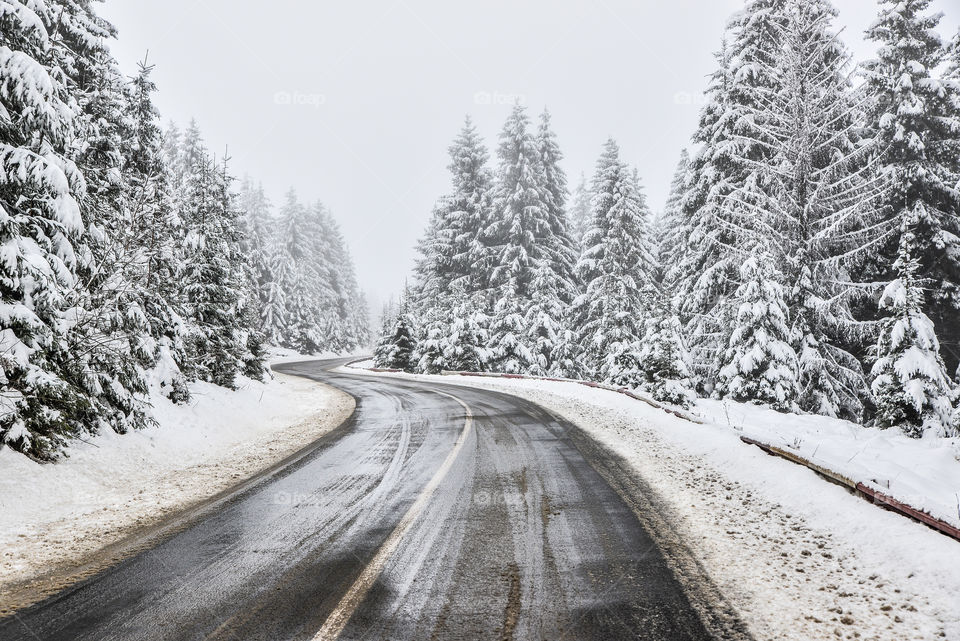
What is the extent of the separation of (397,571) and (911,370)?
13.4m

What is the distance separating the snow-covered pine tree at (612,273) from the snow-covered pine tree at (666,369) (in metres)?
6.75

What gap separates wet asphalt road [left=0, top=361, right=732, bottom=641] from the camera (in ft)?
11.3

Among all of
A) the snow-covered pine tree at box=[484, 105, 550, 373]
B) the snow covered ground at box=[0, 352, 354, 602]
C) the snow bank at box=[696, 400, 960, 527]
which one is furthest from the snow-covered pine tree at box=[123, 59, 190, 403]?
the snow-covered pine tree at box=[484, 105, 550, 373]

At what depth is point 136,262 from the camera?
10.7 m

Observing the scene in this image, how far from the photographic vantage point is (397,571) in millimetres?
4246

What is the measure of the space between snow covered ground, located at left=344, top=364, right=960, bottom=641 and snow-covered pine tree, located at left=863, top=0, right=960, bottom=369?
9.66 metres

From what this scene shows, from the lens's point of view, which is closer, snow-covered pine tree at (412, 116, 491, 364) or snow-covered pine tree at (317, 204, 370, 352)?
snow-covered pine tree at (412, 116, 491, 364)

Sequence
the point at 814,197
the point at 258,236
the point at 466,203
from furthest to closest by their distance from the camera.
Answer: the point at 258,236 → the point at 466,203 → the point at 814,197

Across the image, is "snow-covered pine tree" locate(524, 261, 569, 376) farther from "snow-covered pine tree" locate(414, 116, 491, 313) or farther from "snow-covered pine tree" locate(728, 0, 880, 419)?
"snow-covered pine tree" locate(728, 0, 880, 419)

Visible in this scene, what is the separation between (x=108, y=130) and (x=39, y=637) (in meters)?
12.2

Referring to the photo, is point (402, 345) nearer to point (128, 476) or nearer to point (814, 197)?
point (814, 197)

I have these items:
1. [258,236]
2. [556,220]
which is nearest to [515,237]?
[556,220]

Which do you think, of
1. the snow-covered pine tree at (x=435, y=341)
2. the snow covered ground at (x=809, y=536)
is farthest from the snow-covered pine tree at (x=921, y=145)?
the snow-covered pine tree at (x=435, y=341)

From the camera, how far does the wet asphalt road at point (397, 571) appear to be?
3432mm
